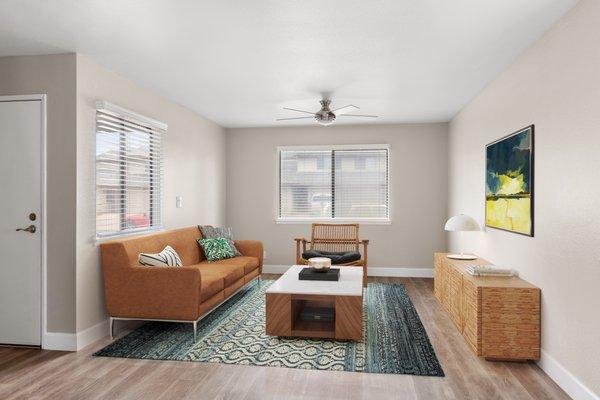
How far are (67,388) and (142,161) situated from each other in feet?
7.55

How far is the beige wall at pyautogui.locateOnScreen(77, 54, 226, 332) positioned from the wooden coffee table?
1.54m

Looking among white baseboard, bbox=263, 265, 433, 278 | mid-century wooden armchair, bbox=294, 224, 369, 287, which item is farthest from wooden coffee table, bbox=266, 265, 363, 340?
white baseboard, bbox=263, 265, 433, 278

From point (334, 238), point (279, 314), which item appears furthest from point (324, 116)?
point (279, 314)

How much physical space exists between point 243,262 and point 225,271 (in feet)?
1.92

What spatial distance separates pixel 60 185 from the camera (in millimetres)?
3244

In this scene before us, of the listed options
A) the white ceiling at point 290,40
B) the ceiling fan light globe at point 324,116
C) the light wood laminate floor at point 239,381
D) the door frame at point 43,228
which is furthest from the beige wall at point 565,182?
the door frame at point 43,228

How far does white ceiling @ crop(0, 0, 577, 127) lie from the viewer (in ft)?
8.07

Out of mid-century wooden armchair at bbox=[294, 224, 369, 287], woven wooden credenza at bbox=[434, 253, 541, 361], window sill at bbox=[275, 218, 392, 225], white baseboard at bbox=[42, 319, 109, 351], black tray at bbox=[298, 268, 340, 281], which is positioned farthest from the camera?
window sill at bbox=[275, 218, 392, 225]

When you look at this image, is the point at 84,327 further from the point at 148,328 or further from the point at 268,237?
the point at 268,237

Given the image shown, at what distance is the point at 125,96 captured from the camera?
3881 millimetres

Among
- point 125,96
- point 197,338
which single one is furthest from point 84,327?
point 125,96

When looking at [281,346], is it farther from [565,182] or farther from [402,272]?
[402,272]

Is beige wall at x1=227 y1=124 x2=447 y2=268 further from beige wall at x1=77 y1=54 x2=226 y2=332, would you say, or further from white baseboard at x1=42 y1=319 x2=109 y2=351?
white baseboard at x1=42 y1=319 x2=109 y2=351

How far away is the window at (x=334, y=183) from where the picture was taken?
633cm
